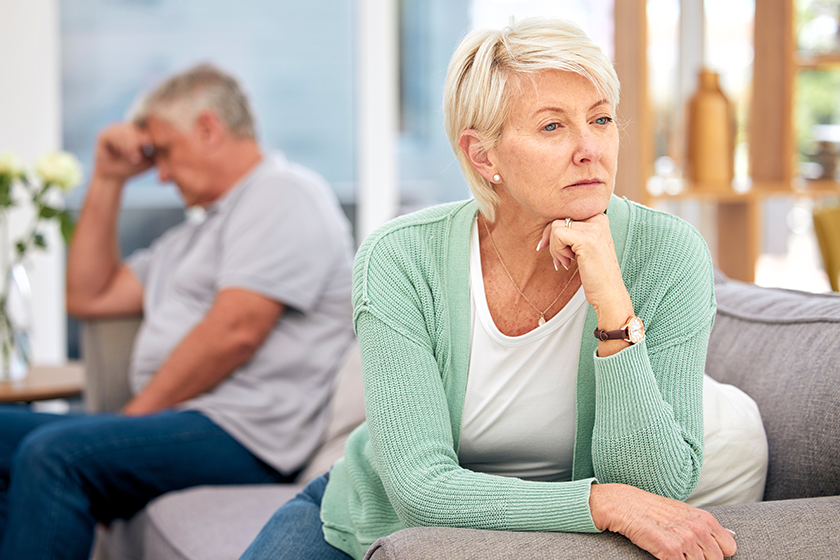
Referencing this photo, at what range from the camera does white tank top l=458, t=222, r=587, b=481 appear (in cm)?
113

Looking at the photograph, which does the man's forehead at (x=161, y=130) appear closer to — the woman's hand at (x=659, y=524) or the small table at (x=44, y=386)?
the small table at (x=44, y=386)

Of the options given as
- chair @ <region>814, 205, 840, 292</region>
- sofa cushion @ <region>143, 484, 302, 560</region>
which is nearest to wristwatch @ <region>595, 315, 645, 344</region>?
sofa cushion @ <region>143, 484, 302, 560</region>

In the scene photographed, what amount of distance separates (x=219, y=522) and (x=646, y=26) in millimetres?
1838

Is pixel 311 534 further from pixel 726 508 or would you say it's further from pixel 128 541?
pixel 128 541

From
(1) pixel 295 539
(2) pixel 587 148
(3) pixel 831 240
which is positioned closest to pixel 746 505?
(2) pixel 587 148

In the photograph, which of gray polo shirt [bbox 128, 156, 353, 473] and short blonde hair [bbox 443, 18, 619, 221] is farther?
gray polo shirt [bbox 128, 156, 353, 473]

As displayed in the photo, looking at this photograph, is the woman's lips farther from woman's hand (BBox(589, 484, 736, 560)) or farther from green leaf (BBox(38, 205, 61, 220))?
green leaf (BBox(38, 205, 61, 220))

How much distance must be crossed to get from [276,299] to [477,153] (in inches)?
32.9

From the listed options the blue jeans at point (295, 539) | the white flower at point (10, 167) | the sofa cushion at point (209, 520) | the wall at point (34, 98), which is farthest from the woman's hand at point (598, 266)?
the wall at point (34, 98)

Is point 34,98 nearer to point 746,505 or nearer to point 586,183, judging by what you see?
point 586,183

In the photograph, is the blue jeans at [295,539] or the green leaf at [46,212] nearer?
the blue jeans at [295,539]

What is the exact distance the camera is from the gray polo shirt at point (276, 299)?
5.98 ft

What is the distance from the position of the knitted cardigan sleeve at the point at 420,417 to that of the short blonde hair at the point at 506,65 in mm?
191

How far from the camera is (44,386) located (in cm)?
219
